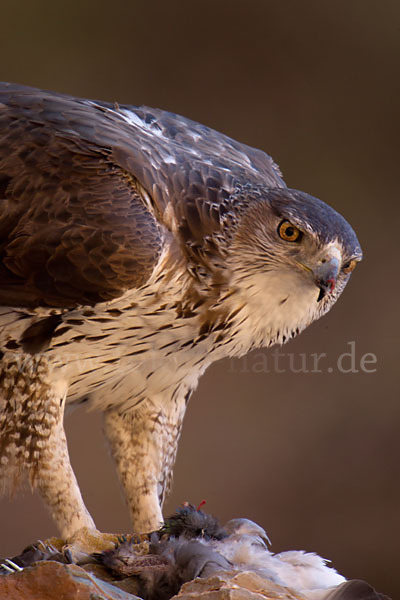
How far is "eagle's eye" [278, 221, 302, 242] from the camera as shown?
2158mm

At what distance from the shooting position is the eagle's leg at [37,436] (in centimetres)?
219

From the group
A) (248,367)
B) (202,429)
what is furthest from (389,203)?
(202,429)

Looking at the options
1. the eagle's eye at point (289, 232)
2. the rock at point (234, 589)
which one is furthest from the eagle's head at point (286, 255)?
the rock at point (234, 589)

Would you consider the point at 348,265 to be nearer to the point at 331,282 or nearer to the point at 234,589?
the point at 331,282

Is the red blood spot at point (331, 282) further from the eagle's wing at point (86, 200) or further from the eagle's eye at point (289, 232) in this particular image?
the eagle's wing at point (86, 200)

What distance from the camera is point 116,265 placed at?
209cm

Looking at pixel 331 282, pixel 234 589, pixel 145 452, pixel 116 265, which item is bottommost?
pixel 145 452

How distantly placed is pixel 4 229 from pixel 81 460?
1545 mm

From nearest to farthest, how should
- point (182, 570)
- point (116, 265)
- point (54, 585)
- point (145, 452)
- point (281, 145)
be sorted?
point (54, 585) < point (182, 570) < point (116, 265) < point (145, 452) < point (281, 145)

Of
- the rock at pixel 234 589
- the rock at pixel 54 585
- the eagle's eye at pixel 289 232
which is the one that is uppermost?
the eagle's eye at pixel 289 232

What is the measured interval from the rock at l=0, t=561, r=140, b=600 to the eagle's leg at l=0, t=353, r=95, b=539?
1.87 feet

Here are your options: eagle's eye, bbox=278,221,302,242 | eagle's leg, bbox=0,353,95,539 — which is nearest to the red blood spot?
eagle's eye, bbox=278,221,302,242

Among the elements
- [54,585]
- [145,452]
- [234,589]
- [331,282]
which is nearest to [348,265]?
[331,282]

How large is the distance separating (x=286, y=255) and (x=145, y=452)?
0.68 m
